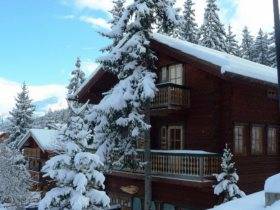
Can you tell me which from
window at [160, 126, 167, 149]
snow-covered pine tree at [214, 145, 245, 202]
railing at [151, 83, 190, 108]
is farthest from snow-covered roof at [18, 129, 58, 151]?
snow-covered pine tree at [214, 145, 245, 202]

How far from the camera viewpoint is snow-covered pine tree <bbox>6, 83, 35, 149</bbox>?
2020 inches

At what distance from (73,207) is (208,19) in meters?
40.3

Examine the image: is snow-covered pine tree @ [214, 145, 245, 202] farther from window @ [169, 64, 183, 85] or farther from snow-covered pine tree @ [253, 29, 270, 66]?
snow-covered pine tree @ [253, 29, 270, 66]

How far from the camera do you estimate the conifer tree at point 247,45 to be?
6618 cm

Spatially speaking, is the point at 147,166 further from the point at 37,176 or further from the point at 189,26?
the point at 189,26

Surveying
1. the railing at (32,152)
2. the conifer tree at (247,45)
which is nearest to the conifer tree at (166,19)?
the railing at (32,152)

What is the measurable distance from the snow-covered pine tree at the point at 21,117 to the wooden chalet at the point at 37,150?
1979mm

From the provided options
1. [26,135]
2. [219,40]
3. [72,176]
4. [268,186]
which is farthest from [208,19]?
[268,186]

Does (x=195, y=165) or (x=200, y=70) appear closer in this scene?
(x=195, y=165)

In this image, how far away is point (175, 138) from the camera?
25219 mm

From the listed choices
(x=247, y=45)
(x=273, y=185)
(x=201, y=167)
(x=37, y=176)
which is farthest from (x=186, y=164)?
(x=247, y=45)

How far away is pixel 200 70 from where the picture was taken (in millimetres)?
23547

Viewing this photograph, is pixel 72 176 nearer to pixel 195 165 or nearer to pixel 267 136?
pixel 195 165

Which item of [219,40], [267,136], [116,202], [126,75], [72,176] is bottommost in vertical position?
[116,202]
